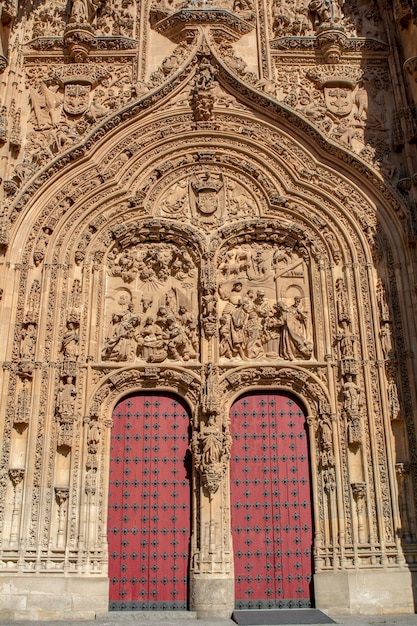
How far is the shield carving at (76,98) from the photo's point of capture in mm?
14117

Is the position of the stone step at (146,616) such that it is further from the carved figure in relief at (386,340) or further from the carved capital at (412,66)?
the carved capital at (412,66)

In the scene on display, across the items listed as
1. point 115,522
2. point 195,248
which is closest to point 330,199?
point 195,248

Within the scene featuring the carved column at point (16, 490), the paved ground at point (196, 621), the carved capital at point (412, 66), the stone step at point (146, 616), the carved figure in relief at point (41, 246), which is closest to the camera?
the paved ground at point (196, 621)

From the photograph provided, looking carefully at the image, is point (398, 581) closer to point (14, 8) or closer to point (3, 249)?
point (3, 249)

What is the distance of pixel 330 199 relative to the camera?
45.1ft

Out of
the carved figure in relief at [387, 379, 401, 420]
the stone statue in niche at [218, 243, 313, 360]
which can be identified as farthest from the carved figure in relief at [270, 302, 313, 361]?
the carved figure in relief at [387, 379, 401, 420]

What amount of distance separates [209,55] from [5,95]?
4.20m

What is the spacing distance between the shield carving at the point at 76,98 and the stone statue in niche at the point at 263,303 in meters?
4.18

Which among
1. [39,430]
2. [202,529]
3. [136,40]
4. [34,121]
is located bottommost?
[202,529]

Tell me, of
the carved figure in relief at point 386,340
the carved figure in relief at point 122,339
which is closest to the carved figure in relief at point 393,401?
the carved figure in relief at point 386,340

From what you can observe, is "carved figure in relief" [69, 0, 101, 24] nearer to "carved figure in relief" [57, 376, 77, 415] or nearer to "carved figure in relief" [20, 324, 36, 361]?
"carved figure in relief" [20, 324, 36, 361]

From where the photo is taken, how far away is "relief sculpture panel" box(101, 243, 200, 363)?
12.9 metres

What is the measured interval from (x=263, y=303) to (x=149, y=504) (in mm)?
4222

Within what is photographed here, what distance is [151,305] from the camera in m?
13.3
